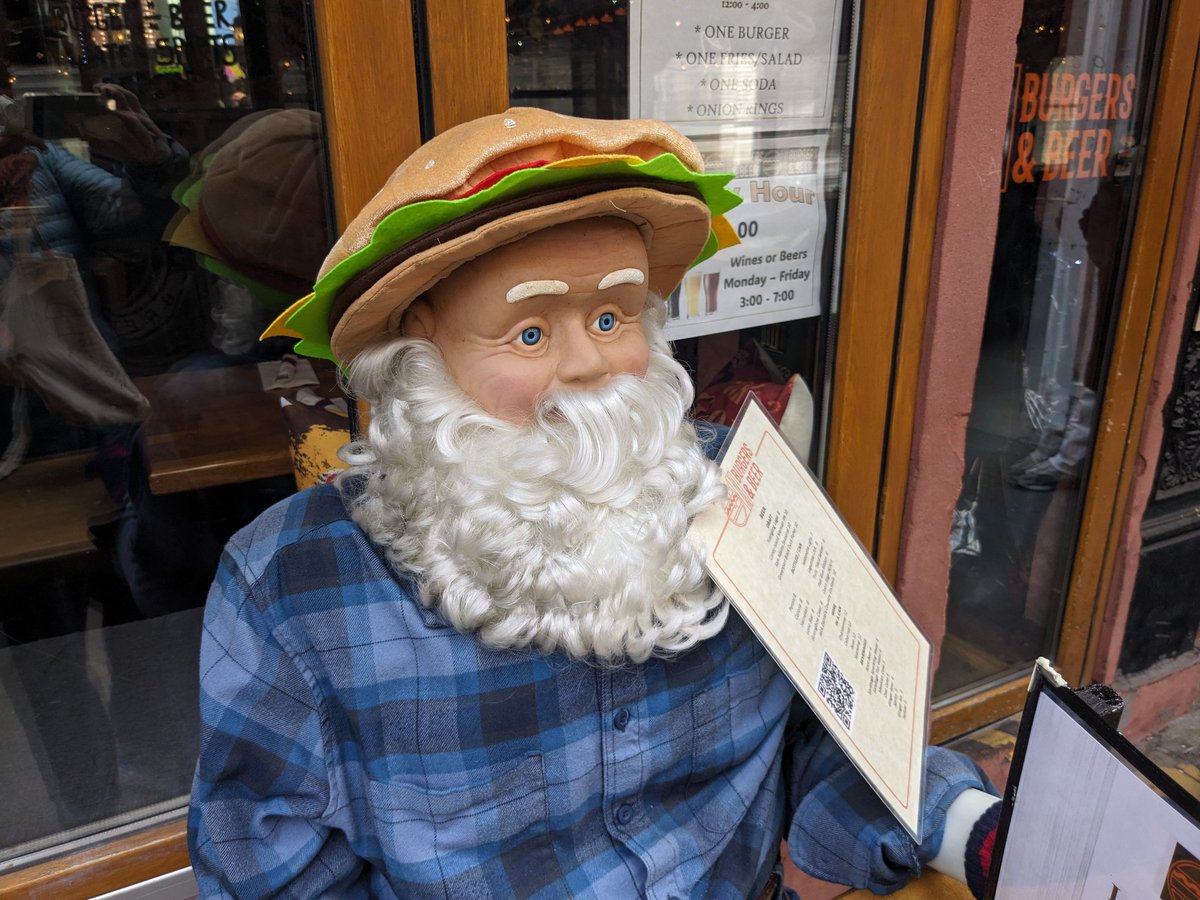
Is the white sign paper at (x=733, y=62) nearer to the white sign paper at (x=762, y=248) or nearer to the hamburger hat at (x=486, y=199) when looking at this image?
the white sign paper at (x=762, y=248)

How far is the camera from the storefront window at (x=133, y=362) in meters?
1.61

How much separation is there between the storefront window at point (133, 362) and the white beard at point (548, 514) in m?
0.68

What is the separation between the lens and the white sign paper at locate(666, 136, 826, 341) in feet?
6.52

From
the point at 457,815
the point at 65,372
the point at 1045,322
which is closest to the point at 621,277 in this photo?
the point at 457,815

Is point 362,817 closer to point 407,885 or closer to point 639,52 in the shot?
→ point 407,885

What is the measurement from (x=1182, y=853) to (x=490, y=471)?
0.81 m

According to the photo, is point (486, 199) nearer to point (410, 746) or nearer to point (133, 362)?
point (410, 746)

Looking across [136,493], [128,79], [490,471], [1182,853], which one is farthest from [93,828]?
[1182,853]

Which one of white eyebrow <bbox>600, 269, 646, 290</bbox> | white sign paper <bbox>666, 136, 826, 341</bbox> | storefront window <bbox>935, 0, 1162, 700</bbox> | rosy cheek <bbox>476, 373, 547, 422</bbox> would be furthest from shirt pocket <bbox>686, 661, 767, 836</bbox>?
storefront window <bbox>935, 0, 1162, 700</bbox>

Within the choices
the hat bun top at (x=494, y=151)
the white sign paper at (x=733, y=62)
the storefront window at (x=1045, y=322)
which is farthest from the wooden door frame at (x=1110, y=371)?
the hat bun top at (x=494, y=151)

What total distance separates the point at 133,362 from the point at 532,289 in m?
1.35

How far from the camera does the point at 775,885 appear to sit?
4.69 feet

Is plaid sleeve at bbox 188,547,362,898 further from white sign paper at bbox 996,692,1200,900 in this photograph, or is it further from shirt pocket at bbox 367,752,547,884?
white sign paper at bbox 996,692,1200,900

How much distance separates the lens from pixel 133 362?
2.02m
